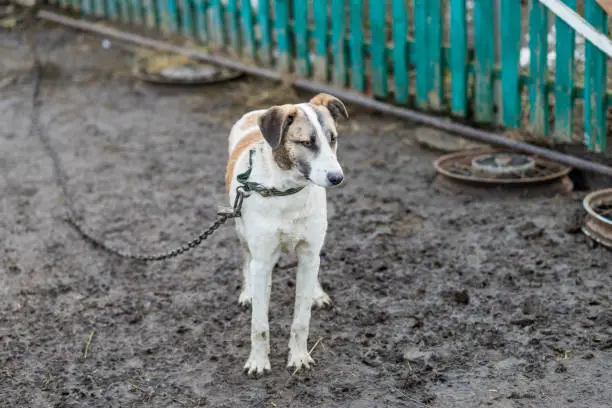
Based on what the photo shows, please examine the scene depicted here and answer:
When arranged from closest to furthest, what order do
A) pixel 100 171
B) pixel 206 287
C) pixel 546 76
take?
pixel 206 287 → pixel 546 76 → pixel 100 171

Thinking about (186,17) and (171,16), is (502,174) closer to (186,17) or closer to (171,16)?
(186,17)

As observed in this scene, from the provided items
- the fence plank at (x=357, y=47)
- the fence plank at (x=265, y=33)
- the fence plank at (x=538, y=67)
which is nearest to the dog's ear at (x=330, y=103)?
the fence plank at (x=538, y=67)

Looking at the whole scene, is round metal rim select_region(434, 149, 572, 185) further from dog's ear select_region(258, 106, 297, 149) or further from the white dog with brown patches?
dog's ear select_region(258, 106, 297, 149)

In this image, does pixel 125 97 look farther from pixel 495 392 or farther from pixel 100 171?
pixel 495 392

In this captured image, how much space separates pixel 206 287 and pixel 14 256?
143 centimetres

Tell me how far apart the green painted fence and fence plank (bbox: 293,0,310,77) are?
1cm

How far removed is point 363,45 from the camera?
26.2 feet

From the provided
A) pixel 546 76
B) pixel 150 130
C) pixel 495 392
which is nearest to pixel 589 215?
pixel 546 76

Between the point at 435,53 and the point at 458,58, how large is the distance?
25cm

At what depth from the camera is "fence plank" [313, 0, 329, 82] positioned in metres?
8.16

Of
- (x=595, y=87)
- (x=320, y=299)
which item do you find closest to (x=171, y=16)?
(x=595, y=87)

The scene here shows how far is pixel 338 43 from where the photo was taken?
322 inches

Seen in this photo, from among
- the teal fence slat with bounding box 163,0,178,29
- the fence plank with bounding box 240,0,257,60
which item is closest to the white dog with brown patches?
the fence plank with bounding box 240,0,257,60

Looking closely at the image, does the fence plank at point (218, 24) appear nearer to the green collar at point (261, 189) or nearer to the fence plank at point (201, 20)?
the fence plank at point (201, 20)
